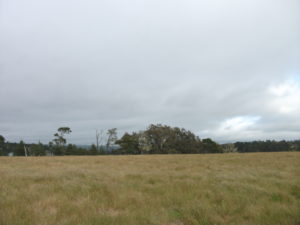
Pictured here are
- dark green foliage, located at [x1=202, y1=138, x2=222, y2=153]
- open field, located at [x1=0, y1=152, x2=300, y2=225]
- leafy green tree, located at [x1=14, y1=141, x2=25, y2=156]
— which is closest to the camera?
open field, located at [x1=0, y1=152, x2=300, y2=225]

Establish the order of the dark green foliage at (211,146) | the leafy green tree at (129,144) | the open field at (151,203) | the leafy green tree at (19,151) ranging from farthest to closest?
1. the dark green foliage at (211,146)
2. the leafy green tree at (129,144)
3. the leafy green tree at (19,151)
4. the open field at (151,203)

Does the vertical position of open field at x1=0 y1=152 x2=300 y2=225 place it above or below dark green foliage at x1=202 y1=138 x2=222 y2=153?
above

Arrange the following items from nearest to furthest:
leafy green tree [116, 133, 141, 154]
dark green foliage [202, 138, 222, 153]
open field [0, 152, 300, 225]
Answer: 1. open field [0, 152, 300, 225]
2. leafy green tree [116, 133, 141, 154]
3. dark green foliage [202, 138, 222, 153]

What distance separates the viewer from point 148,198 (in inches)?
235

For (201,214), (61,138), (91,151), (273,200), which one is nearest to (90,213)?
(201,214)

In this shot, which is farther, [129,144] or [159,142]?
[159,142]

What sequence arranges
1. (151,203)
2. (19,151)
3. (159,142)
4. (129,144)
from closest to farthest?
(151,203), (19,151), (129,144), (159,142)

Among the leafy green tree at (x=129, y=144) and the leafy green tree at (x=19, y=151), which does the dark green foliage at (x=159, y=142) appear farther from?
the leafy green tree at (x=19, y=151)

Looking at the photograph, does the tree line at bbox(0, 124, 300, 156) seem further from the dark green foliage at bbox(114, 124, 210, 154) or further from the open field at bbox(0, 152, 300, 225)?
the open field at bbox(0, 152, 300, 225)

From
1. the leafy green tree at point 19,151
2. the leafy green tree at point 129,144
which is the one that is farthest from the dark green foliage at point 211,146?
the leafy green tree at point 19,151

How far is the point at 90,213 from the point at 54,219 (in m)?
0.77

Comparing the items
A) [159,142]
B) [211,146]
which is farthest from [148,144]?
[211,146]

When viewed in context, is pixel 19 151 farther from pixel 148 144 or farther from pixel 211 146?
pixel 211 146

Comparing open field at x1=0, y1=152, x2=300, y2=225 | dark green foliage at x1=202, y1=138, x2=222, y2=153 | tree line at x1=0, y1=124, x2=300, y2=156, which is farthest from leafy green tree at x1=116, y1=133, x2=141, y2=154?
open field at x1=0, y1=152, x2=300, y2=225
